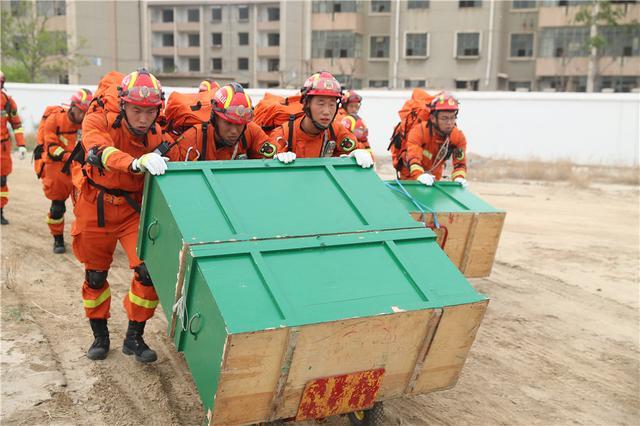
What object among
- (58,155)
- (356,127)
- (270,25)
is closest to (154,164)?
(356,127)

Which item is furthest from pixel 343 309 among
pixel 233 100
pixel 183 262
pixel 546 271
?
pixel 546 271

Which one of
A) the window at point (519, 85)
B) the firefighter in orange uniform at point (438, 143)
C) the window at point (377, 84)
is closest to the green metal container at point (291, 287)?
the firefighter in orange uniform at point (438, 143)

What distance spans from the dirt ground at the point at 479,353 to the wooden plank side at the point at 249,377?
1.35 meters

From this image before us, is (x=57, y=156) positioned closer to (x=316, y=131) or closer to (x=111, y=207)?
(x=111, y=207)

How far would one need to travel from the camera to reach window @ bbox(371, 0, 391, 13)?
46.9 m

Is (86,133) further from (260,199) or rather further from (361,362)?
(361,362)

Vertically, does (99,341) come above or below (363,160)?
below

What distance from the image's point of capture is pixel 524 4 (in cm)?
4375

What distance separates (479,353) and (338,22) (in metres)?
43.6

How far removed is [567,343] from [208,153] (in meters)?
3.87

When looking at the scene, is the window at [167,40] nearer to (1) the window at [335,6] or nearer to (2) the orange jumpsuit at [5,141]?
(1) the window at [335,6]

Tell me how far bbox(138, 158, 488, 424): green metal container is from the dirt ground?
3.87 feet

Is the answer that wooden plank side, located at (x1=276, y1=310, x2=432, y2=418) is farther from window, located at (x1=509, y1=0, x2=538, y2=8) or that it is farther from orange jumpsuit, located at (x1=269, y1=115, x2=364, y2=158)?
window, located at (x1=509, y1=0, x2=538, y2=8)

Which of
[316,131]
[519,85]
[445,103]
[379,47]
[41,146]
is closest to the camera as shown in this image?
[316,131]
